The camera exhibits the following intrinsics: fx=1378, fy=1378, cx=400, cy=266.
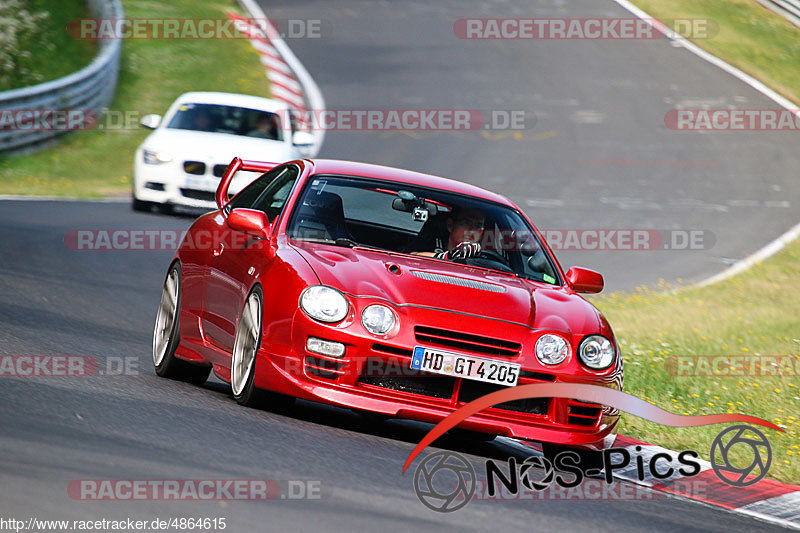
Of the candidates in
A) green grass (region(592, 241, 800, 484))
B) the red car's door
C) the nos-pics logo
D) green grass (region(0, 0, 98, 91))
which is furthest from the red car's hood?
green grass (region(0, 0, 98, 91))

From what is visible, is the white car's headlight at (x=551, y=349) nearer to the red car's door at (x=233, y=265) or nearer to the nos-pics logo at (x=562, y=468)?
the nos-pics logo at (x=562, y=468)

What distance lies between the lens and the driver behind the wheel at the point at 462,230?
8508 millimetres

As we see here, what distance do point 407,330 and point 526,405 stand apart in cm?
77

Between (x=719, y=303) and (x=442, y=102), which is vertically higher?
(x=719, y=303)

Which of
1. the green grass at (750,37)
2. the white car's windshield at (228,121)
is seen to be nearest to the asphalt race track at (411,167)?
the green grass at (750,37)

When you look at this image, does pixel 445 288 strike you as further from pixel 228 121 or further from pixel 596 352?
pixel 228 121

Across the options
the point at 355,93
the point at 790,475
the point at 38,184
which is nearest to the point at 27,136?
the point at 38,184

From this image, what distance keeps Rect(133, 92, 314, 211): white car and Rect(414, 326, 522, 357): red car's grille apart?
11.1 m

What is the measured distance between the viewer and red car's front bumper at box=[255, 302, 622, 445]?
707 centimetres

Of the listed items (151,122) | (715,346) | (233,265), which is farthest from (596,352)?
(151,122)

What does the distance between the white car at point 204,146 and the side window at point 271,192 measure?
861 cm

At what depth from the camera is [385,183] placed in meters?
8.54

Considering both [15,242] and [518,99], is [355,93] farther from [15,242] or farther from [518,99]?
[15,242]

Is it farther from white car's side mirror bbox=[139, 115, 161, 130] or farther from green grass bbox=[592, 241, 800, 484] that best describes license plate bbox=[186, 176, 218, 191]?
green grass bbox=[592, 241, 800, 484]
